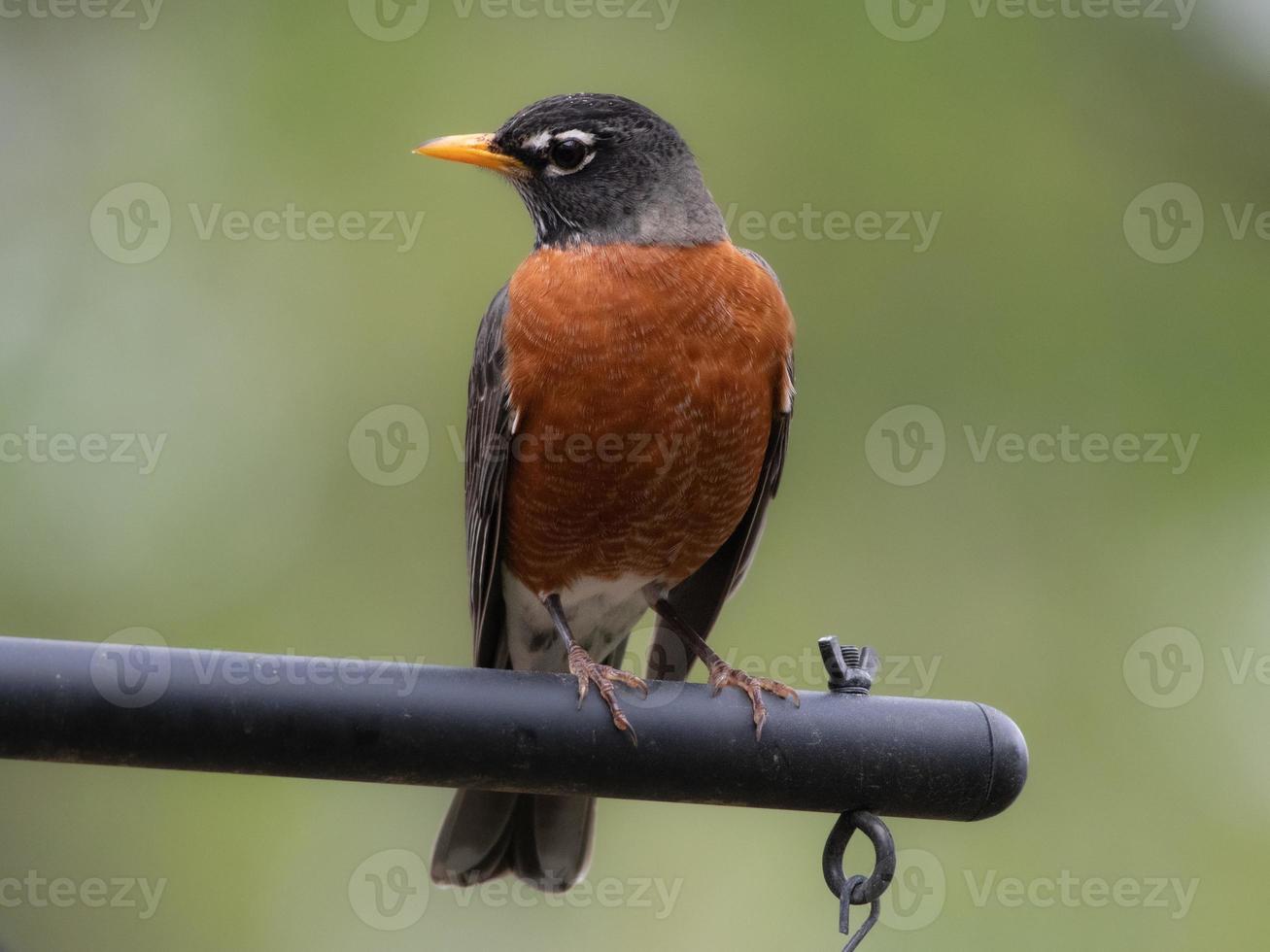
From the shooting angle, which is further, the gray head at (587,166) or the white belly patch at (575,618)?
the white belly patch at (575,618)

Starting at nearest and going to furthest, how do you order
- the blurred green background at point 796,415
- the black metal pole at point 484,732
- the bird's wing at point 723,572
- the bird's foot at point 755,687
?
the black metal pole at point 484,732, the bird's foot at point 755,687, the bird's wing at point 723,572, the blurred green background at point 796,415

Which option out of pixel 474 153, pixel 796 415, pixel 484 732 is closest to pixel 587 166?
pixel 474 153

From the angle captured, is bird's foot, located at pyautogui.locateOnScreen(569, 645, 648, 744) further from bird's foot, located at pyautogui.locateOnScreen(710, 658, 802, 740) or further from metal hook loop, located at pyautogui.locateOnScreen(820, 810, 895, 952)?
metal hook loop, located at pyautogui.locateOnScreen(820, 810, 895, 952)

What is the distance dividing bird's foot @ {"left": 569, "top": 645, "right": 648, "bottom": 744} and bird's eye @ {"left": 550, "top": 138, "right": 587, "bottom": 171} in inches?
55.4

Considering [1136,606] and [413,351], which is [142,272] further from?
[1136,606]

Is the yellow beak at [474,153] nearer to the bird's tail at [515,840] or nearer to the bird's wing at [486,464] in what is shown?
the bird's wing at [486,464]

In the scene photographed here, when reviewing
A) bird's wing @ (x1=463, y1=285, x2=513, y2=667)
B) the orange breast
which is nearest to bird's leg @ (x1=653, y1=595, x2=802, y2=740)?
the orange breast

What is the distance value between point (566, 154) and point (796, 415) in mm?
1776

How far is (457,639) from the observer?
5.58m

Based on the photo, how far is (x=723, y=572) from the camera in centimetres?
431

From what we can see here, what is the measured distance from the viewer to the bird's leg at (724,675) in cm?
245

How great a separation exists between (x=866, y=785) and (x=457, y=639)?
330cm

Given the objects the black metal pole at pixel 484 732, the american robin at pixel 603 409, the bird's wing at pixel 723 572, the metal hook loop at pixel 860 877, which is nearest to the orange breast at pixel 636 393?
the american robin at pixel 603 409

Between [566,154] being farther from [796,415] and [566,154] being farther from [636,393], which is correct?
[796,415]
